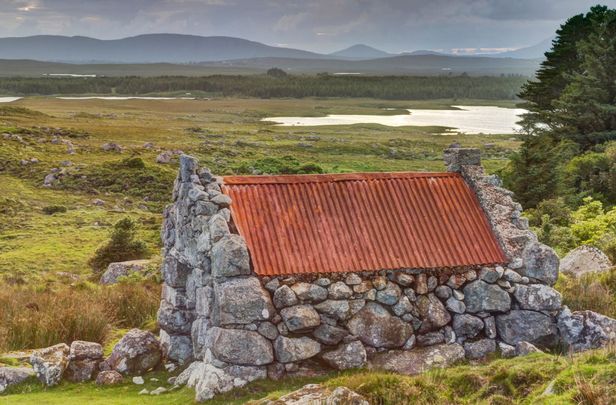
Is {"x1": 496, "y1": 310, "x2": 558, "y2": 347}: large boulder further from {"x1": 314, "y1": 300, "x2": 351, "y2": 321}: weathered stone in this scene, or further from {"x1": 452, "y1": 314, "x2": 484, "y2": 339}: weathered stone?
{"x1": 314, "y1": 300, "x2": 351, "y2": 321}: weathered stone

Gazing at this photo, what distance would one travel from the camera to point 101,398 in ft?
36.1

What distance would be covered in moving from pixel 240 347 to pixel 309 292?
142 cm

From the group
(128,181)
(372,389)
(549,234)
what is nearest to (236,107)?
(128,181)

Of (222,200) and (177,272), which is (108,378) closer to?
(177,272)

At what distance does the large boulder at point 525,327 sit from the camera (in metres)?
11.4

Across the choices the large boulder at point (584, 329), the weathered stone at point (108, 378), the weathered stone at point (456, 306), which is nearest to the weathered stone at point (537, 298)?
the large boulder at point (584, 329)

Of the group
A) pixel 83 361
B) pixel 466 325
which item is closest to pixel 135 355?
pixel 83 361

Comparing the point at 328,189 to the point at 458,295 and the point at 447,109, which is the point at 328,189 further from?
the point at 447,109

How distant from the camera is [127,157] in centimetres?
6309

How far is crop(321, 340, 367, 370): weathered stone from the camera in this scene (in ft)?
35.0

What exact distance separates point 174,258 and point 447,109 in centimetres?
16717

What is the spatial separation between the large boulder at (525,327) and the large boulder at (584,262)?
519 cm

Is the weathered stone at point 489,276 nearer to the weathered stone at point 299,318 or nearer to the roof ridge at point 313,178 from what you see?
the roof ridge at point 313,178

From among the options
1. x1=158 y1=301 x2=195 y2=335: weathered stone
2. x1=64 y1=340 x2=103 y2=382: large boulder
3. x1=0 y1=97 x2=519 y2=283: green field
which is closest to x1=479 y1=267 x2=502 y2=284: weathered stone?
x1=158 y1=301 x2=195 y2=335: weathered stone
